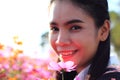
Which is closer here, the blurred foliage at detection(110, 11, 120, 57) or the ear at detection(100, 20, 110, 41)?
the ear at detection(100, 20, 110, 41)

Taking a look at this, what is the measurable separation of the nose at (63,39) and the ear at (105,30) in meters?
0.20

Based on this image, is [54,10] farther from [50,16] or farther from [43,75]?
[43,75]

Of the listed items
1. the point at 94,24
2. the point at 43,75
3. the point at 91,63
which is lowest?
the point at 43,75

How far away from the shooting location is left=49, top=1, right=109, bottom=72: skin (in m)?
2.13

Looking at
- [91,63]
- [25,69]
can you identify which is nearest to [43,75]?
[25,69]

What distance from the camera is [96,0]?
7.33 ft

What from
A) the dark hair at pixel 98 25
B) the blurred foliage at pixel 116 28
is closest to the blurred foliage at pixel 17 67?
the dark hair at pixel 98 25

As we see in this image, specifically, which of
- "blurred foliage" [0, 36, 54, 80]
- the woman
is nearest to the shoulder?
the woman

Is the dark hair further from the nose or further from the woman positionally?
the nose

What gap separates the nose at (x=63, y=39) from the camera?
6.93ft

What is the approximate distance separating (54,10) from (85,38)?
0.21 metres

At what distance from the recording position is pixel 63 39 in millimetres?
2117

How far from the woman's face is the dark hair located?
0.03 metres

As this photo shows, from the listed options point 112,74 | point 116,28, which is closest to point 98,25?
point 112,74
